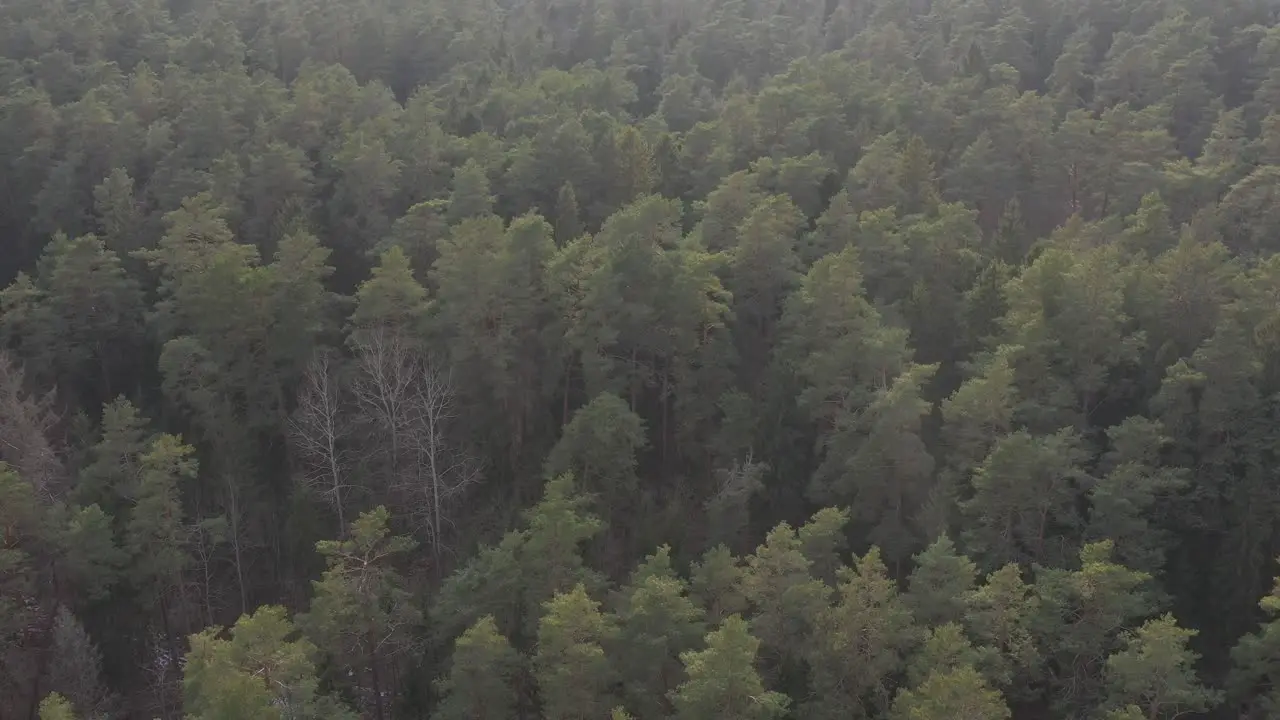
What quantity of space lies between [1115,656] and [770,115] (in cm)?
3155

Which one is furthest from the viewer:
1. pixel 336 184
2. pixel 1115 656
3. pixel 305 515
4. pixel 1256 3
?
pixel 1256 3

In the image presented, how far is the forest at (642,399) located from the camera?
1065 inches

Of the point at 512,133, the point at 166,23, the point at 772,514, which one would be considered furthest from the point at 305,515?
the point at 166,23

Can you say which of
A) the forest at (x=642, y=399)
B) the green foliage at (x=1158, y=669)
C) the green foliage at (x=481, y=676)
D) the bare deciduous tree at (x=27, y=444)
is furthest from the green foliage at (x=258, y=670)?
the green foliage at (x=1158, y=669)

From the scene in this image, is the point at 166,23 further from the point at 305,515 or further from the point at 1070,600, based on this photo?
the point at 1070,600

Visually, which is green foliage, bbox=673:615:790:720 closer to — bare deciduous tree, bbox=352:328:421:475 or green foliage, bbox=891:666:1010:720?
green foliage, bbox=891:666:1010:720

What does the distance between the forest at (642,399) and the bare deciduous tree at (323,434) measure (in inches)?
10.1

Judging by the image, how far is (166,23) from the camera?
66.8 m

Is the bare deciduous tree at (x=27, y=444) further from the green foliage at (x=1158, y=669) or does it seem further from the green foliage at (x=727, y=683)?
the green foliage at (x=1158, y=669)

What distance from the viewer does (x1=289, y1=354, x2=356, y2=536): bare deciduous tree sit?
35.7 metres

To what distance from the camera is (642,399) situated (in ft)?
134

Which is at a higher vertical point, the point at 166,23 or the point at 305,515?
the point at 166,23

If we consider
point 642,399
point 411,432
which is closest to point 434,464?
point 411,432

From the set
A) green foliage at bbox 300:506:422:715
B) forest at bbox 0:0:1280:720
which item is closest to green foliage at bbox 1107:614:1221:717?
forest at bbox 0:0:1280:720
